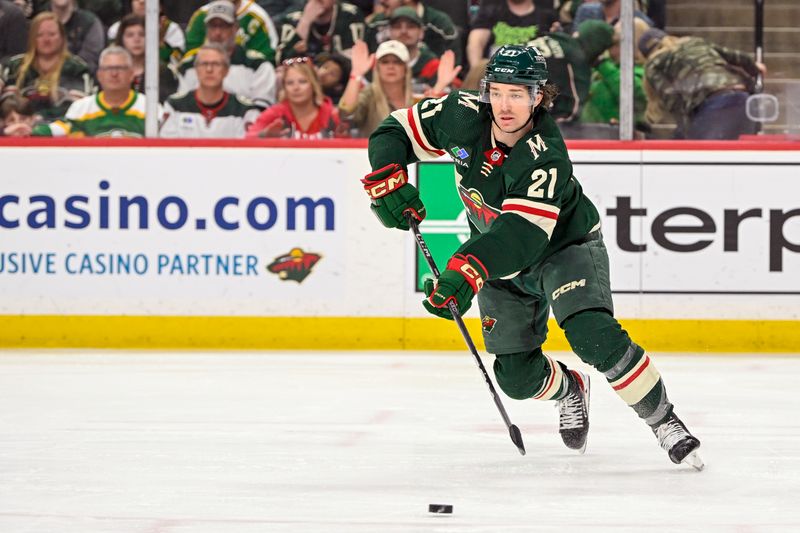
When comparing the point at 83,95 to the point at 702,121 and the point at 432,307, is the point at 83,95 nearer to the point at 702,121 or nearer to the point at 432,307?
the point at 702,121

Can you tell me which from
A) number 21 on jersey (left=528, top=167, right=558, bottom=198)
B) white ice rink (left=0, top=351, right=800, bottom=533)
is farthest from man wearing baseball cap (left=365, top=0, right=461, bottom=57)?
number 21 on jersey (left=528, top=167, right=558, bottom=198)

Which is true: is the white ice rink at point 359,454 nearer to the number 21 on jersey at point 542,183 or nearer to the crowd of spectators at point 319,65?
the number 21 on jersey at point 542,183

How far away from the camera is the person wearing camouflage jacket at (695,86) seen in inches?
258

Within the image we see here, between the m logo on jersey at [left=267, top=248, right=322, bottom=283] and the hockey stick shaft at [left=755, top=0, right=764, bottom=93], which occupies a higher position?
the hockey stick shaft at [left=755, top=0, right=764, bottom=93]

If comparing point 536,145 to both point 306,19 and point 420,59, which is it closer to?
point 420,59

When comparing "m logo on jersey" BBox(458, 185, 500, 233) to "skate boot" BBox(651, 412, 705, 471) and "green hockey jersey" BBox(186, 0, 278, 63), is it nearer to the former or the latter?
"skate boot" BBox(651, 412, 705, 471)

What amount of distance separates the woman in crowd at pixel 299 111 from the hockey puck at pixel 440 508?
12.8ft

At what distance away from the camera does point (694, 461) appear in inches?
137

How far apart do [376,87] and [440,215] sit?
0.72 meters

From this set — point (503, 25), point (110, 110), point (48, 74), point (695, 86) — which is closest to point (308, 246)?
point (110, 110)

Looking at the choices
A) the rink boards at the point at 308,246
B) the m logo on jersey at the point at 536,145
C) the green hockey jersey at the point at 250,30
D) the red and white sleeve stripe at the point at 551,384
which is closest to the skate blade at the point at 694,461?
the red and white sleeve stripe at the point at 551,384

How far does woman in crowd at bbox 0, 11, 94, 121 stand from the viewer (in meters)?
6.65

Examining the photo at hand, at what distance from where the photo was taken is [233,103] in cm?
670

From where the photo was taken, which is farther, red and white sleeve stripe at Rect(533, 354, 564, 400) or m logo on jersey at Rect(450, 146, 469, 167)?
Answer: red and white sleeve stripe at Rect(533, 354, 564, 400)
